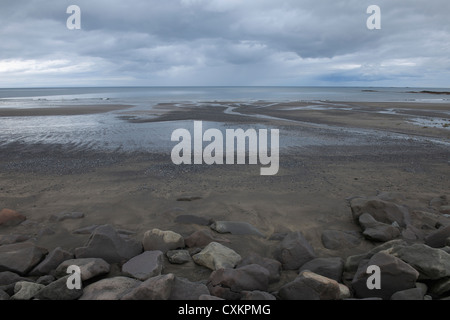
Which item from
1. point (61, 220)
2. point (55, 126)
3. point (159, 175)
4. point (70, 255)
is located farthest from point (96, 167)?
point (55, 126)

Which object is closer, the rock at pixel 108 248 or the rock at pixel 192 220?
the rock at pixel 108 248

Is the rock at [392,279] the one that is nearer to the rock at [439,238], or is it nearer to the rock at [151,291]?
the rock at [439,238]

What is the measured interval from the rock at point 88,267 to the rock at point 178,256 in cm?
102

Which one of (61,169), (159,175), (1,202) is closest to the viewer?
(1,202)

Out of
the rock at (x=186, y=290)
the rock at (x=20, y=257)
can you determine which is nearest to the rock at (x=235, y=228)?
the rock at (x=186, y=290)

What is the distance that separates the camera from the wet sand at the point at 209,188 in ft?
22.5

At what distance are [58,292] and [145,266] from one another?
48.7 inches

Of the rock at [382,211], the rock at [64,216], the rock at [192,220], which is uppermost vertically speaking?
the rock at [382,211]

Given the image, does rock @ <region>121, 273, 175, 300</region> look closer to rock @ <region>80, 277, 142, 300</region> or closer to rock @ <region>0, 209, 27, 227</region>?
rock @ <region>80, 277, 142, 300</region>

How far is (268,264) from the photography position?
200 inches

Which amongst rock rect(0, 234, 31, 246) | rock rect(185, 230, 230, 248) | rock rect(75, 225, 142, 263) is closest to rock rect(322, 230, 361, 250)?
rock rect(185, 230, 230, 248)

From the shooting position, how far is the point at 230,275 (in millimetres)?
4484
